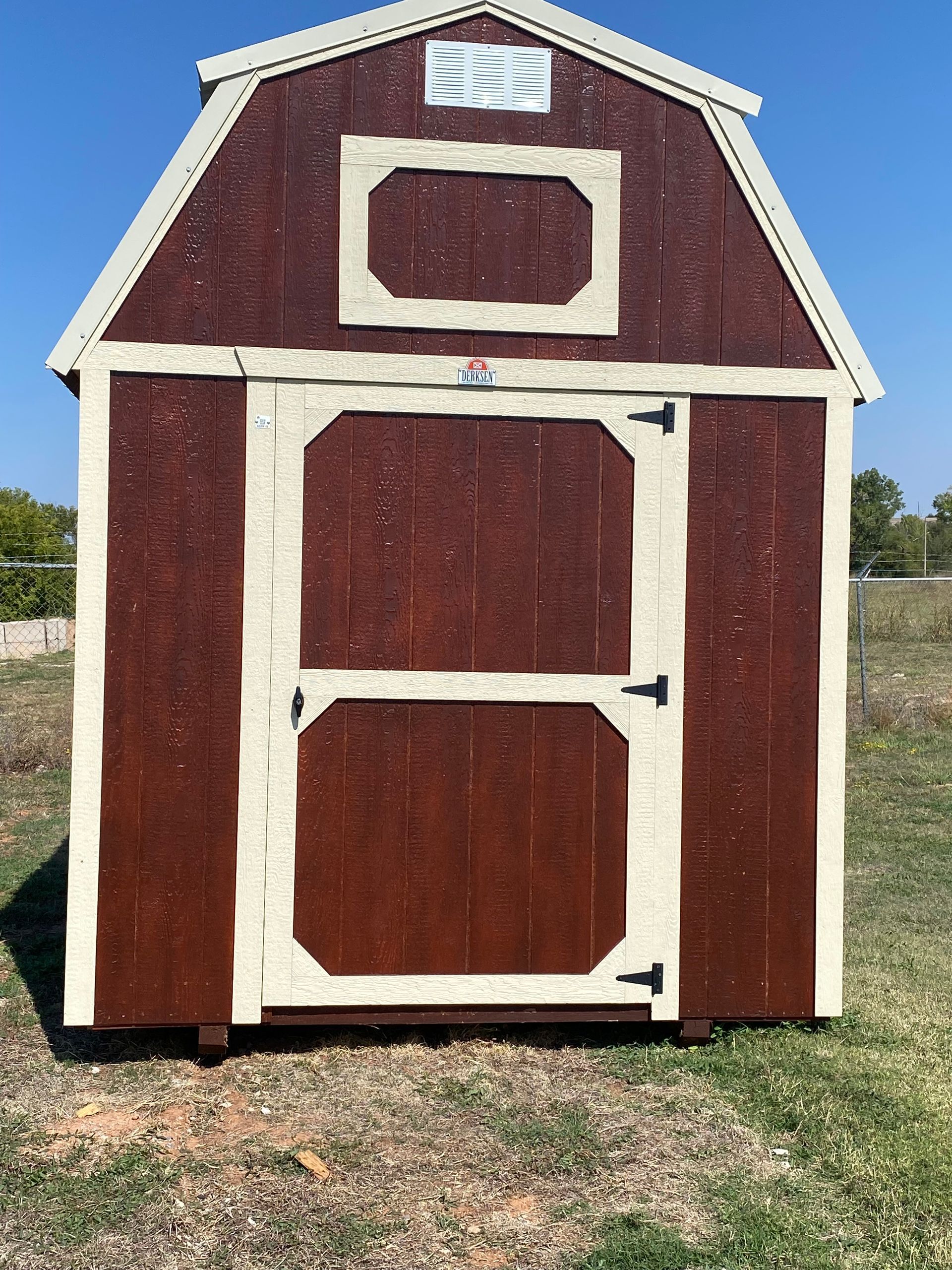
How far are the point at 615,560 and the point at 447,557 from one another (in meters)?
0.63

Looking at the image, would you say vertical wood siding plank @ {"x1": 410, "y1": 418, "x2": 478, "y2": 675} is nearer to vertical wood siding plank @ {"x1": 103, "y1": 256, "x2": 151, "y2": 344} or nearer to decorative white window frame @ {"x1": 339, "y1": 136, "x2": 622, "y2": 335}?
decorative white window frame @ {"x1": 339, "y1": 136, "x2": 622, "y2": 335}

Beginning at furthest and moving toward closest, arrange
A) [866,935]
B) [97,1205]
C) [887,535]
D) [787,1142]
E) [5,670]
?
[887,535] → [5,670] → [866,935] → [787,1142] → [97,1205]

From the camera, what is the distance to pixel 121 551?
12.8 feet

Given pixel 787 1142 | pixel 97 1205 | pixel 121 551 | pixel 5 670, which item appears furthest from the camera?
pixel 5 670

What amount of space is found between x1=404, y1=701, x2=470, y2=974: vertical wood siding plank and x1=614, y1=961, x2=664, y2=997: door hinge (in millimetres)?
643

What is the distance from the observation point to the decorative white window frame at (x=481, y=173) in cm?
396

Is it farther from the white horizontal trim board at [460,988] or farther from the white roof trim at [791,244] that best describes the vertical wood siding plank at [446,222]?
the white horizontal trim board at [460,988]

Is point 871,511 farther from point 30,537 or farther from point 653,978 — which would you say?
point 653,978

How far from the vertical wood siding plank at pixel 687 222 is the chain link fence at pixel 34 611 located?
1580 centimetres

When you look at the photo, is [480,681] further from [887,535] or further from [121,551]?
[887,535]

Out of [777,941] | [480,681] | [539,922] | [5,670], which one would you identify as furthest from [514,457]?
[5,670]

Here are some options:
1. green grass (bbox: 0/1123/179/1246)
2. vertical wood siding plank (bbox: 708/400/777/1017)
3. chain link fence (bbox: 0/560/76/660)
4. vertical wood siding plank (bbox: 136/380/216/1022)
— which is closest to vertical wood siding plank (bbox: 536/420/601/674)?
vertical wood siding plank (bbox: 708/400/777/1017)

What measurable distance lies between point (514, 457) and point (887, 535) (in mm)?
39365

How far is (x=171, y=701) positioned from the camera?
3.94m
